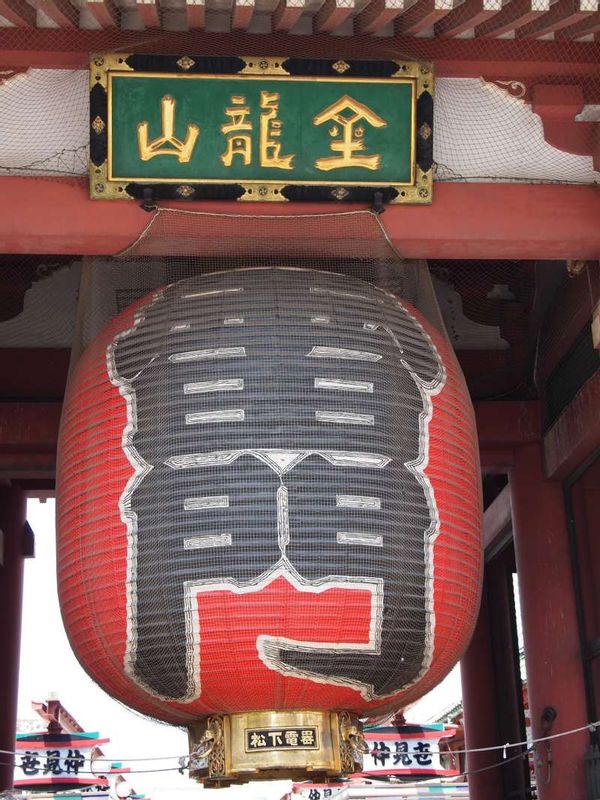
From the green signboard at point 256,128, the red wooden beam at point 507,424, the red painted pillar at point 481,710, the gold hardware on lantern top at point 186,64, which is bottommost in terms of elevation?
the red painted pillar at point 481,710

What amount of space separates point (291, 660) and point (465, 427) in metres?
1.36

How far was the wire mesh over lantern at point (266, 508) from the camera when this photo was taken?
4500 mm

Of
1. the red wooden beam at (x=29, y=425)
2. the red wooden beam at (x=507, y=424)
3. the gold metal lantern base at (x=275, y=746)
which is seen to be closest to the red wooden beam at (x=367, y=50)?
the gold metal lantern base at (x=275, y=746)

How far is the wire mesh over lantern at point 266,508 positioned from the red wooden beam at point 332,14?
1077 mm

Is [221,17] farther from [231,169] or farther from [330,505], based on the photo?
[330,505]

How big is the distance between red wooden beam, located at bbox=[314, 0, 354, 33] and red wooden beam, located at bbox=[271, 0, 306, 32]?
10 cm

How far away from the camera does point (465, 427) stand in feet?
17.0

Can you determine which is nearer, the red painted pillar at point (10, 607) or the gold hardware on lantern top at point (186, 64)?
the gold hardware on lantern top at point (186, 64)

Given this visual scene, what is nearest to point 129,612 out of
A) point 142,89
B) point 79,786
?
point 142,89

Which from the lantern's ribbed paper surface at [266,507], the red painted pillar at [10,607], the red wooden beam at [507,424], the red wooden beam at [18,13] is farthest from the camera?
the red painted pillar at [10,607]

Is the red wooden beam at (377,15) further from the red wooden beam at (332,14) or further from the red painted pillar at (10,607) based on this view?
the red painted pillar at (10,607)

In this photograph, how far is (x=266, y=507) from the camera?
452cm

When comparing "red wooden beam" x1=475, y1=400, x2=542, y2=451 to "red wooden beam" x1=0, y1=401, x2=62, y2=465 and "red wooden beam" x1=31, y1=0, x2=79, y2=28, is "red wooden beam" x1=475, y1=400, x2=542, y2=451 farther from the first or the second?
"red wooden beam" x1=31, y1=0, x2=79, y2=28

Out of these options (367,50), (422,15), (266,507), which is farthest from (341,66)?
(266,507)
